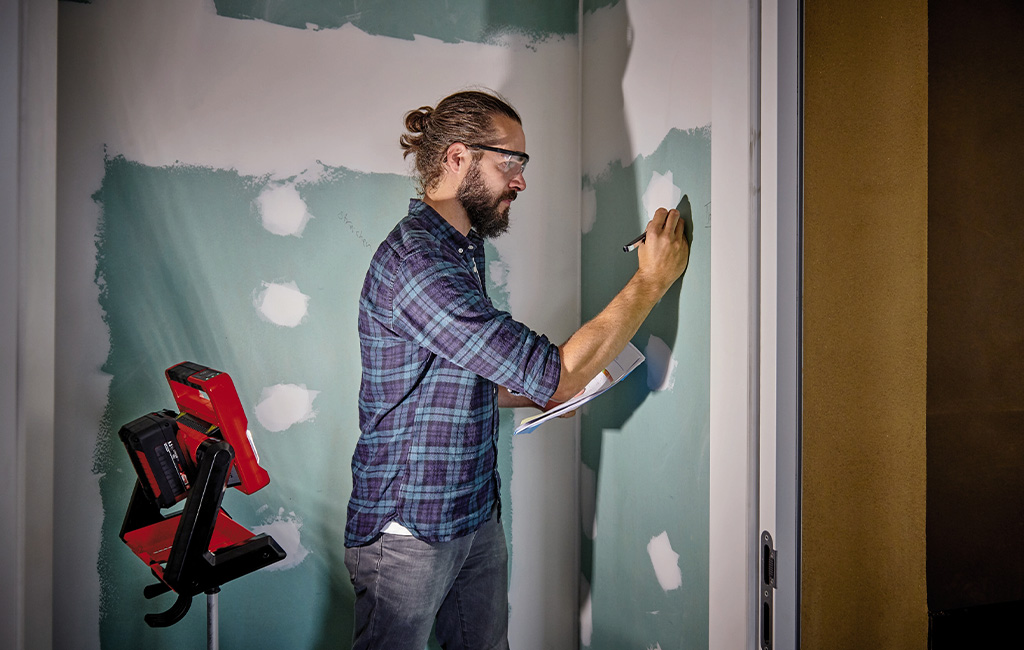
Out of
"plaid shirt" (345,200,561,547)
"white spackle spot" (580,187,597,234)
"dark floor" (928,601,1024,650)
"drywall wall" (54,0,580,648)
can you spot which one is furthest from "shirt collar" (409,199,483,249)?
"dark floor" (928,601,1024,650)

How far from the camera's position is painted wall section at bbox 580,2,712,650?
1.11 m

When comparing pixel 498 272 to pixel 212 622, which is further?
pixel 498 272

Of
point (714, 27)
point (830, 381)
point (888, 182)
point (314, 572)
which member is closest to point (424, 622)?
point (314, 572)

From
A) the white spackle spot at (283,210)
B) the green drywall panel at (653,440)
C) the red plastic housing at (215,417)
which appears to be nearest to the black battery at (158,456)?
the red plastic housing at (215,417)

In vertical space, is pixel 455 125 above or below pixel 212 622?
above

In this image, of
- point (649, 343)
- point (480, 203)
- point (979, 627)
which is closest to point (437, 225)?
point (480, 203)

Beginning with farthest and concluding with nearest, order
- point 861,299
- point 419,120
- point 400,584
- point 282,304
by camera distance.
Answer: point 282,304
point 419,120
point 400,584
point 861,299

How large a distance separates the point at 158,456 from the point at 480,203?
0.87m

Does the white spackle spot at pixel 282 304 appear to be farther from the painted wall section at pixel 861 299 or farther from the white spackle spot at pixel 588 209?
the painted wall section at pixel 861 299

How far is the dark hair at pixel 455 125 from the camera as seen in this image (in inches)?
51.0

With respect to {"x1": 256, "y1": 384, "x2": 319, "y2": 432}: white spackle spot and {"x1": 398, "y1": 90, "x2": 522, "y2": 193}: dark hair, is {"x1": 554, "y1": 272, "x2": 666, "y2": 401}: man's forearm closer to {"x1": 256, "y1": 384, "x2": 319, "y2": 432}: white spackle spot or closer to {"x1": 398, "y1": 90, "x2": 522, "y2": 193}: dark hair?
{"x1": 398, "y1": 90, "x2": 522, "y2": 193}: dark hair

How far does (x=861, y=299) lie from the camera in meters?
0.89

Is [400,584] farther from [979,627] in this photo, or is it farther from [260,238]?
[979,627]

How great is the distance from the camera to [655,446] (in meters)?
1.29
